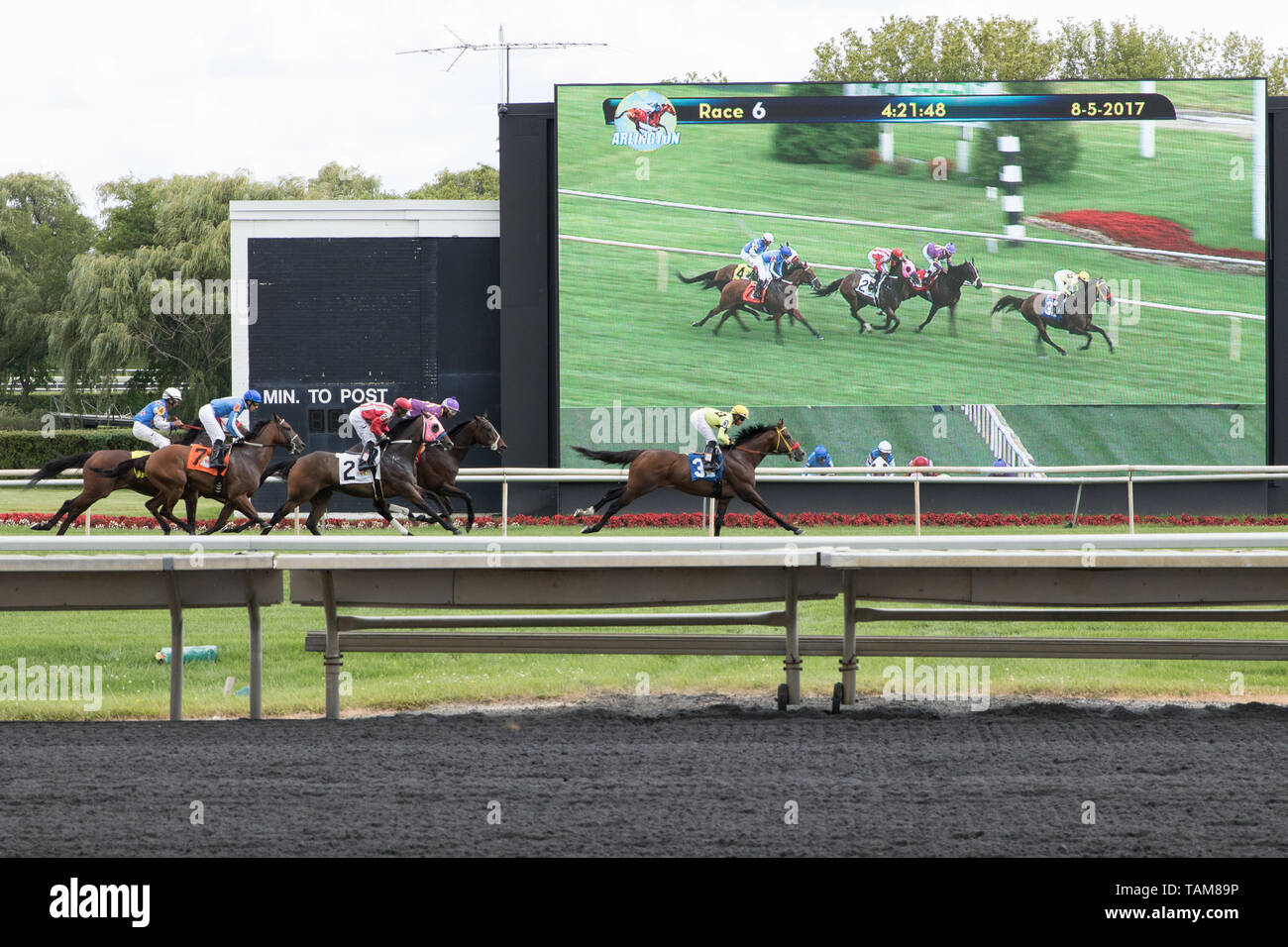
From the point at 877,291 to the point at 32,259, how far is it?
37503 mm

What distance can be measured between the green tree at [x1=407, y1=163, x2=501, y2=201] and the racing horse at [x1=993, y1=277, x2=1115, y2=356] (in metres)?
32.8

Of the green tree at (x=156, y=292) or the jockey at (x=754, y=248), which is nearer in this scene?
the jockey at (x=754, y=248)

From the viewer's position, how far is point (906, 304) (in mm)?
18734

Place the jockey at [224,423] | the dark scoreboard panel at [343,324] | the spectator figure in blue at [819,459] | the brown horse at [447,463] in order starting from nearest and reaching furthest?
1. the brown horse at [447,463]
2. the jockey at [224,423]
3. the spectator figure in blue at [819,459]
4. the dark scoreboard panel at [343,324]

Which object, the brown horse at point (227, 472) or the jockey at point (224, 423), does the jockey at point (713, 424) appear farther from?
the jockey at point (224, 423)

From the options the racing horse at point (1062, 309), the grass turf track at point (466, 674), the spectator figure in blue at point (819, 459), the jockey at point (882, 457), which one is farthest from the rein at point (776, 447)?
the racing horse at point (1062, 309)

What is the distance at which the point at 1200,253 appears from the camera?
1872cm

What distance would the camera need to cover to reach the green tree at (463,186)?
5022 cm

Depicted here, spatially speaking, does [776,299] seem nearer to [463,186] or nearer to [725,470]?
[725,470]

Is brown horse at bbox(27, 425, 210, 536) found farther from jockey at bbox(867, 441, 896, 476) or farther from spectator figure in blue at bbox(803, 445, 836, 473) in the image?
jockey at bbox(867, 441, 896, 476)

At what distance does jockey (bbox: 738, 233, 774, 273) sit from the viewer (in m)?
18.7

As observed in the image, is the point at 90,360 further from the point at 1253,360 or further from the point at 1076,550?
the point at 1076,550

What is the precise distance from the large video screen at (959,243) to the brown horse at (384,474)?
22.2 ft
